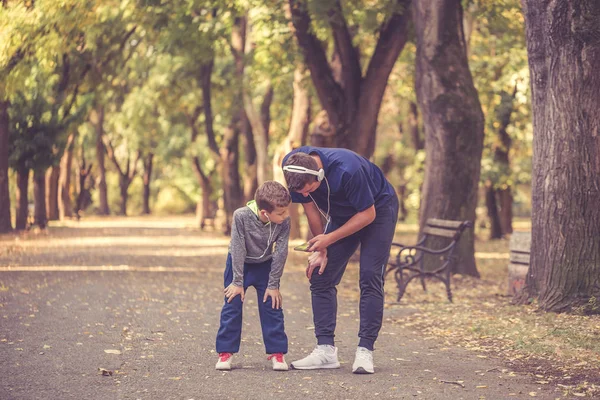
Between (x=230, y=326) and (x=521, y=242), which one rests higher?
(x=521, y=242)

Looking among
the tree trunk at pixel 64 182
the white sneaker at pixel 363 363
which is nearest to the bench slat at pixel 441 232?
the white sneaker at pixel 363 363

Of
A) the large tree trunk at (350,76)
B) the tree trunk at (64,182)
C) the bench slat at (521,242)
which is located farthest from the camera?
the tree trunk at (64,182)

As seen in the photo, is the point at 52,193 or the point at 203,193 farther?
the point at 52,193

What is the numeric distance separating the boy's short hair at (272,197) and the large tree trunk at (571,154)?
434 centimetres

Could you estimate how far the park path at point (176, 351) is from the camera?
6.05 m

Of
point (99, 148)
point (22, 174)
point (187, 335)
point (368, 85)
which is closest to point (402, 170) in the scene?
point (99, 148)

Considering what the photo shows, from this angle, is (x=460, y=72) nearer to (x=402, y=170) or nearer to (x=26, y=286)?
(x=26, y=286)

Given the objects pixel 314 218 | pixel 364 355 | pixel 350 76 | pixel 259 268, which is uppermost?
pixel 350 76

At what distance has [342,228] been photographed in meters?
6.32

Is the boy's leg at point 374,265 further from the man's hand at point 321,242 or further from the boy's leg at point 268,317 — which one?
the boy's leg at point 268,317

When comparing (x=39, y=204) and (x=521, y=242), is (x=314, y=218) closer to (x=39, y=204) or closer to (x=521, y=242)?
(x=521, y=242)

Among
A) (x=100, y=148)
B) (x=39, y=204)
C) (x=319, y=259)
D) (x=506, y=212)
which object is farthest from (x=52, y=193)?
(x=319, y=259)

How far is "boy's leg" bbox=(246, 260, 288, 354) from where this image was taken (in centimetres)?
673

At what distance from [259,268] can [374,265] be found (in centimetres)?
84
